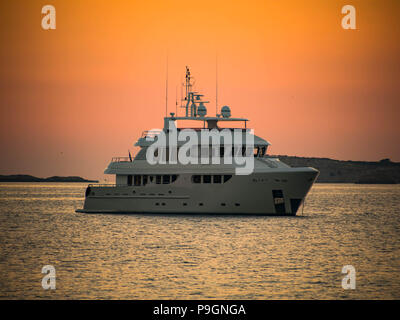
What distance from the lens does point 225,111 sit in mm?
52906

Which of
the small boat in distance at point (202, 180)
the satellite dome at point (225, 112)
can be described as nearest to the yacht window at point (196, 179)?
the small boat in distance at point (202, 180)

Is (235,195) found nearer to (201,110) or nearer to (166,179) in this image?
(166,179)

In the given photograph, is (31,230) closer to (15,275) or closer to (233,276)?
(15,275)

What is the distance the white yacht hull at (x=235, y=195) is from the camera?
4553 cm

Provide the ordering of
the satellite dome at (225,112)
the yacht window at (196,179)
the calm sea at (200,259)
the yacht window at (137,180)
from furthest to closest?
the satellite dome at (225,112), the yacht window at (137,180), the yacht window at (196,179), the calm sea at (200,259)

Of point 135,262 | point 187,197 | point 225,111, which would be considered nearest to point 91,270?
point 135,262

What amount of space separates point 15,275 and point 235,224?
22.7 metres

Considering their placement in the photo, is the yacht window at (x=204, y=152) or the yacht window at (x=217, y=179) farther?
the yacht window at (x=204, y=152)

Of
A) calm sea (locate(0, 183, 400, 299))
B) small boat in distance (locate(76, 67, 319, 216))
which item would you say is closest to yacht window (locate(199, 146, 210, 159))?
small boat in distance (locate(76, 67, 319, 216))

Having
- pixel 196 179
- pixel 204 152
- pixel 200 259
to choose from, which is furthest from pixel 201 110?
pixel 200 259

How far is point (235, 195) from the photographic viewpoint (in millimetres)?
46312

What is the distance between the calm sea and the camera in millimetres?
23672

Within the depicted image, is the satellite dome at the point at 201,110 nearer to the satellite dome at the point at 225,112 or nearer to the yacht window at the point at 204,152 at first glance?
the satellite dome at the point at 225,112

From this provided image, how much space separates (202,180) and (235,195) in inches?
108
